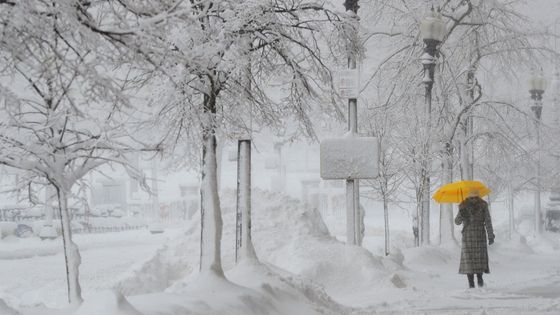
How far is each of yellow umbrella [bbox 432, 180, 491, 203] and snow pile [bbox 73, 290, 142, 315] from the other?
8896 millimetres

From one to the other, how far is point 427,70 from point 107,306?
1396 cm

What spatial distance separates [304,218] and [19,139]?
8.50m

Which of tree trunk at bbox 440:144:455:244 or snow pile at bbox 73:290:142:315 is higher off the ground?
snow pile at bbox 73:290:142:315

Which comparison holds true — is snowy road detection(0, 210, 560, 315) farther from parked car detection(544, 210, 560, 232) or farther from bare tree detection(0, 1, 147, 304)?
parked car detection(544, 210, 560, 232)

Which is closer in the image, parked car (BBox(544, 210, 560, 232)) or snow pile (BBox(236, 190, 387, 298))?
snow pile (BBox(236, 190, 387, 298))

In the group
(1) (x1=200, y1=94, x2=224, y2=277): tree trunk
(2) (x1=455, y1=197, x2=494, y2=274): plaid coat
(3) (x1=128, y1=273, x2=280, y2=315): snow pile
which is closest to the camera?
(3) (x1=128, y1=273, x2=280, y2=315): snow pile

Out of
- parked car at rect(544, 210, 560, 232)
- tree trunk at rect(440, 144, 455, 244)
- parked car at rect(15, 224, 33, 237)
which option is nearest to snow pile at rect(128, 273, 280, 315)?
tree trunk at rect(440, 144, 455, 244)

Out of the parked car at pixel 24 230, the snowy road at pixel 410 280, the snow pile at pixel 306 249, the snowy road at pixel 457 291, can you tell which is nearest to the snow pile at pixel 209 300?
the snowy road at pixel 410 280

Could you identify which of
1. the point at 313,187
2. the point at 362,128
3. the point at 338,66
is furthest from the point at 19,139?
the point at 313,187

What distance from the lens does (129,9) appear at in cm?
510

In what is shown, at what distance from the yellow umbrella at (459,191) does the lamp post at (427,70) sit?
16.0 feet

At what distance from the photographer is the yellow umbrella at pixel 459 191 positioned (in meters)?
13.4

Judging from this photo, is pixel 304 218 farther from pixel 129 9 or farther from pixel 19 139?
pixel 129 9

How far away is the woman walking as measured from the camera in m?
12.7
